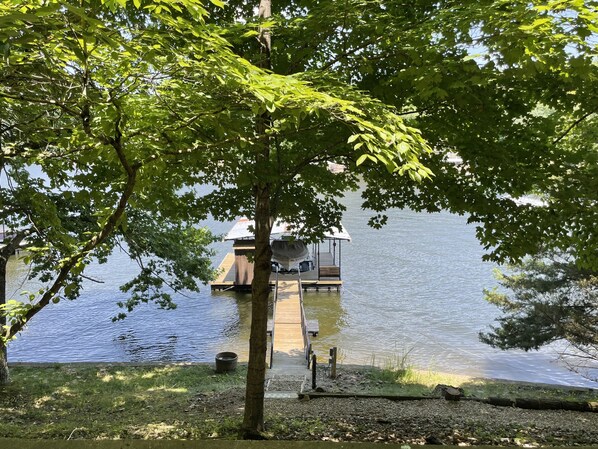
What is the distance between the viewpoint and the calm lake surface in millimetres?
17125

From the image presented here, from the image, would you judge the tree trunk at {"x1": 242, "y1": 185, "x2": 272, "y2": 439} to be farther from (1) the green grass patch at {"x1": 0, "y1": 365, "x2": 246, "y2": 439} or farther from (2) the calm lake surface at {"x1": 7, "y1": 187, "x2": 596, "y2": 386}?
(2) the calm lake surface at {"x1": 7, "y1": 187, "x2": 596, "y2": 386}

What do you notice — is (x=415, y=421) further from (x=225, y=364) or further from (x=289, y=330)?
(x=289, y=330)

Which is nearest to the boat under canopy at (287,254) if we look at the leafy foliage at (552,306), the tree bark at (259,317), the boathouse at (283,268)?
the boathouse at (283,268)

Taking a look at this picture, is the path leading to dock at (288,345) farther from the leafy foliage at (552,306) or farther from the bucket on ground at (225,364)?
the leafy foliage at (552,306)

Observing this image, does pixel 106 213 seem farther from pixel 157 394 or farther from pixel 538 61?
pixel 157 394

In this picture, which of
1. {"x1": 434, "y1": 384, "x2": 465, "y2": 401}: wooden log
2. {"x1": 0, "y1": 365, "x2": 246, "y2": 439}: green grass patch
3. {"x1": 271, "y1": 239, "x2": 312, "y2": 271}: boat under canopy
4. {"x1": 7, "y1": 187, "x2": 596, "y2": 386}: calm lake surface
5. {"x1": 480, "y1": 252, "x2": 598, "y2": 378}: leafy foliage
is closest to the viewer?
{"x1": 0, "y1": 365, "x2": 246, "y2": 439}: green grass patch

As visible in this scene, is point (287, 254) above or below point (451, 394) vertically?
above

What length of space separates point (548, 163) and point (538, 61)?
2746 millimetres

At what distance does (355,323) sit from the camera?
20609mm

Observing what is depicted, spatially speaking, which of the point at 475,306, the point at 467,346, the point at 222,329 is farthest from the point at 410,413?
the point at 475,306

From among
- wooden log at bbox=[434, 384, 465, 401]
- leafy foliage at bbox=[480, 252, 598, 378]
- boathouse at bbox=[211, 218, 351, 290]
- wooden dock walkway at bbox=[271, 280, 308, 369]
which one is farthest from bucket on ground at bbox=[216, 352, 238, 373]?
boathouse at bbox=[211, 218, 351, 290]

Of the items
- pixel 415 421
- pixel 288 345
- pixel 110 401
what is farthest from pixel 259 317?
pixel 288 345

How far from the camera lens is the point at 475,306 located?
72.3 feet

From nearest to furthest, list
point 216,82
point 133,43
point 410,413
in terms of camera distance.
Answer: point 133,43
point 216,82
point 410,413
